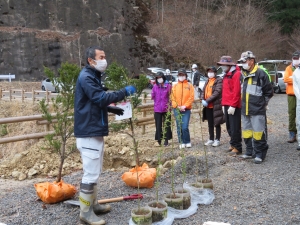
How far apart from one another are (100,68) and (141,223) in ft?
5.70

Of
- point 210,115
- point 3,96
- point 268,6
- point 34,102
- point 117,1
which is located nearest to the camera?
point 210,115

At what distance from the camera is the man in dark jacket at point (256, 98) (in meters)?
6.32

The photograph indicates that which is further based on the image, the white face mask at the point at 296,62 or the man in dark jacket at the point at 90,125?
the white face mask at the point at 296,62

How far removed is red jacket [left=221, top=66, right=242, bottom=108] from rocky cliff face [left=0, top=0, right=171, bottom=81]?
76.8 ft

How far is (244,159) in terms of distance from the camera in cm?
679

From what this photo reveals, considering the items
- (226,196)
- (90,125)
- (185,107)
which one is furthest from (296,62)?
(90,125)

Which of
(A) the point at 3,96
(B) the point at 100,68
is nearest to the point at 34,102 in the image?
(A) the point at 3,96

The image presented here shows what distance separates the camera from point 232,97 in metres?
7.00

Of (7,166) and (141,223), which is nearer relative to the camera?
(141,223)

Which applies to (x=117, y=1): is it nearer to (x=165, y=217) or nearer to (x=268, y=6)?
(x=268, y=6)

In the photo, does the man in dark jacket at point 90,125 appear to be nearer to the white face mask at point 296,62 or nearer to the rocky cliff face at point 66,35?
the white face mask at point 296,62

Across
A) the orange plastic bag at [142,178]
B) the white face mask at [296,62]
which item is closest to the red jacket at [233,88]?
the white face mask at [296,62]

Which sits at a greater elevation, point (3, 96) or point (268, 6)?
point (268, 6)

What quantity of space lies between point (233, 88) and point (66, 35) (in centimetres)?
2723
